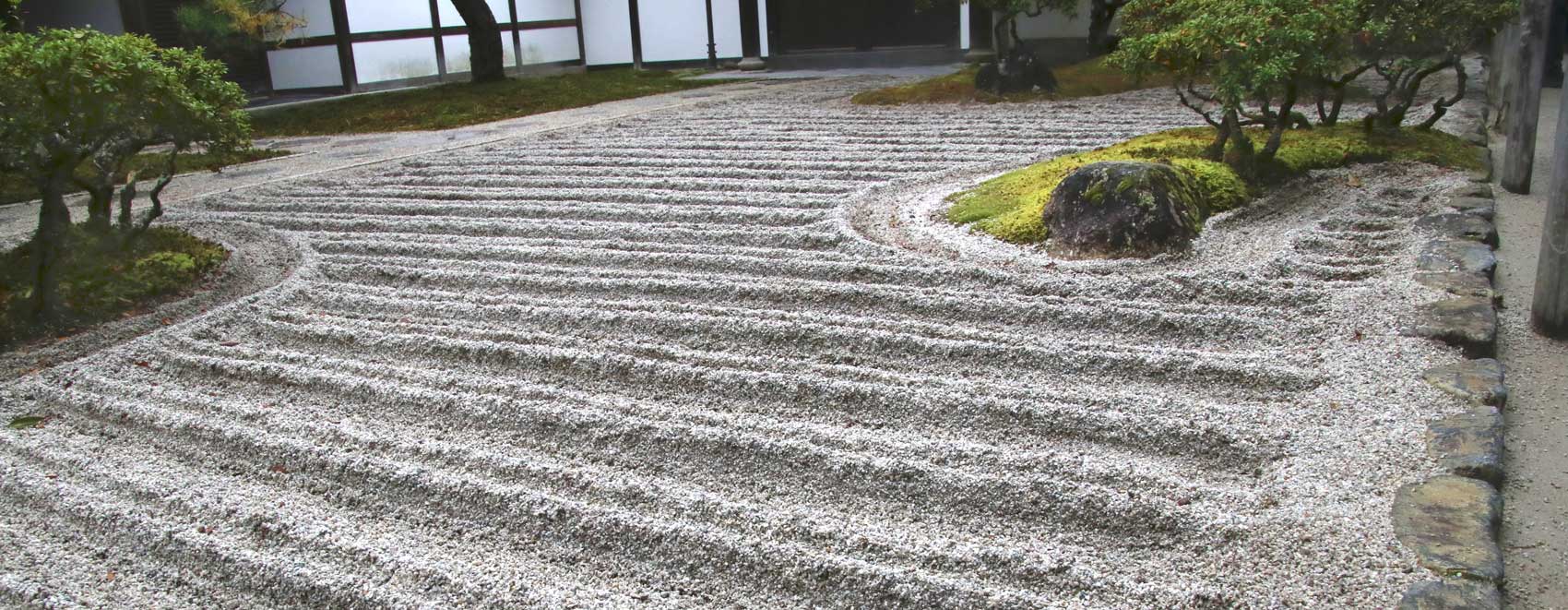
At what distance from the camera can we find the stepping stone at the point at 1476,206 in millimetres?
4863

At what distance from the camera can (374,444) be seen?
318cm

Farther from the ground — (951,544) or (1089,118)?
(1089,118)

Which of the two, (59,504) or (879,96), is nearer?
(59,504)

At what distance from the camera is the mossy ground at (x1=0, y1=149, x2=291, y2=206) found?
298 inches

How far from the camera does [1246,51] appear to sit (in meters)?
5.04

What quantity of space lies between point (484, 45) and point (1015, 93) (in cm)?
727

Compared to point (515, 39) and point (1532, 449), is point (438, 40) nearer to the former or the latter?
point (515, 39)

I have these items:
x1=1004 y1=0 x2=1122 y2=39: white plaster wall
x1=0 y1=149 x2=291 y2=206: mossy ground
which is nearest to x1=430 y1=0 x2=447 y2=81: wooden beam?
x1=0 y1=149 x2=291 y2=206: mossy ground

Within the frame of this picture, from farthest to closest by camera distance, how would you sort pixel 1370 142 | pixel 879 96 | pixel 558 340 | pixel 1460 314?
pixel 879 96 → pixel 1370 142 → pixel 558 340 → pixel 1460 314

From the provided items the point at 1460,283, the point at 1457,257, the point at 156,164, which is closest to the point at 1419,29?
the point at 1457,257

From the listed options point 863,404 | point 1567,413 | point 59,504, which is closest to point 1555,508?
point 1567,413

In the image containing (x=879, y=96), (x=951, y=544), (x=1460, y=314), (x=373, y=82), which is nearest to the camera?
(x=951, y=544)

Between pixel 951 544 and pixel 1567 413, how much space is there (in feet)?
6.44

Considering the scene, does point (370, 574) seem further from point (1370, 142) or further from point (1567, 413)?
point (1370, 142)
